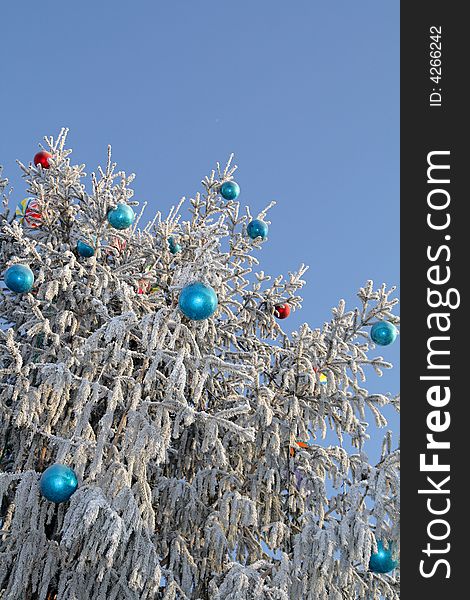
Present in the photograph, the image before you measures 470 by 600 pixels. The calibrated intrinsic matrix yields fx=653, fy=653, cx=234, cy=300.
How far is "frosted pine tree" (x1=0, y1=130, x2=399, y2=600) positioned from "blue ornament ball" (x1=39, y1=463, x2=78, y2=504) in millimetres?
89

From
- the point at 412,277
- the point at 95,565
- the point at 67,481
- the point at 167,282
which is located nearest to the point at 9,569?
the point at 95,565

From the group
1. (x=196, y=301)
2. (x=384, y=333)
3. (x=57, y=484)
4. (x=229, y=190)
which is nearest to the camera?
(x=57, y=484)

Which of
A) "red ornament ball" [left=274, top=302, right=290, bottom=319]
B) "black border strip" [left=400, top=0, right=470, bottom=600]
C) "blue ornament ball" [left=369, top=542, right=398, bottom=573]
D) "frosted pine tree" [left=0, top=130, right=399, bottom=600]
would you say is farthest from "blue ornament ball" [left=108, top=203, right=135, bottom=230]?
"blue ornament ball" [left=369, top=542, right=398, bottom=573]

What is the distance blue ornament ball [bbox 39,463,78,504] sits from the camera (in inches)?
179

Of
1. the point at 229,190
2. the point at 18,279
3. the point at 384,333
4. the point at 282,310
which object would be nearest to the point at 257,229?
the point at 229,190

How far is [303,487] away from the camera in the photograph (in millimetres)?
5863

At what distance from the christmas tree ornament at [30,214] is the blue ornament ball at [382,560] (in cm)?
466

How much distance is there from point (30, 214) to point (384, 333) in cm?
394

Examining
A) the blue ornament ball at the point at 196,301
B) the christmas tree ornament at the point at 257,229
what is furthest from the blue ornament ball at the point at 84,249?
the blue ornament ball at the point at 196,301

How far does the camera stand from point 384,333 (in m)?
5.96

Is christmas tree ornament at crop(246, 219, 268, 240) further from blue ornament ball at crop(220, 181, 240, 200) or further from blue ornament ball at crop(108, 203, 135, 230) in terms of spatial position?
blue ornament ball at crop(108, 203, 135, 230)

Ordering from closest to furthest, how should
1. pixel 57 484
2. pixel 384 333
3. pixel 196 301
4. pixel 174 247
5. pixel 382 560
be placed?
1. pixel 57 484
2. pixel 196 301
3. pixel 382 560
4. pixel 384 333
5. pixel 174 247

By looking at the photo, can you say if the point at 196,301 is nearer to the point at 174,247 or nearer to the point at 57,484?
the point at 57,484

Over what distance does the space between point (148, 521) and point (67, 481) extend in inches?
29.5
